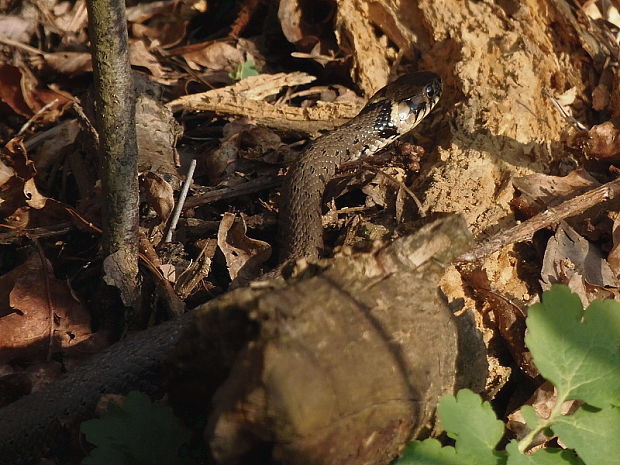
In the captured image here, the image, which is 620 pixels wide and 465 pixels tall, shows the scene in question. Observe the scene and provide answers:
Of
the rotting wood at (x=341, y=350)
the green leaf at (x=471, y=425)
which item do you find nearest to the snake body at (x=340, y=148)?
the rotting wood at (x=341, y=350)

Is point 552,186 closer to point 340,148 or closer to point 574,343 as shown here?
point 340,148

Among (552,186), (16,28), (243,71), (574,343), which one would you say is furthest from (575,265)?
(16,28)

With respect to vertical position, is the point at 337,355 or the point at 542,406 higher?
the point at 337,355

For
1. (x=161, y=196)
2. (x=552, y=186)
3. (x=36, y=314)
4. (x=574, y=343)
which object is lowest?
(x=36, y=314)

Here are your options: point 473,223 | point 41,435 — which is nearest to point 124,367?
point 41,435

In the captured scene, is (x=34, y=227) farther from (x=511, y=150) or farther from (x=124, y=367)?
(x=511, y=150)

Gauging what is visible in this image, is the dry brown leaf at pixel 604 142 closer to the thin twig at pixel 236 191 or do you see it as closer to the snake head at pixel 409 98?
the snake head at pixel 409 98

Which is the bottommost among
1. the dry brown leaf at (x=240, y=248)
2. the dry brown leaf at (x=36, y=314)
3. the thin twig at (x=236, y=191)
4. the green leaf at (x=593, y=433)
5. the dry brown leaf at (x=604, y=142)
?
the dry brown leaf at (x=36, y=314)
